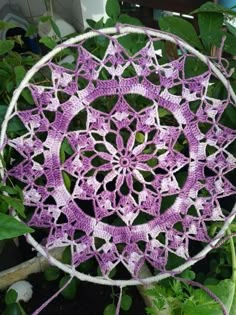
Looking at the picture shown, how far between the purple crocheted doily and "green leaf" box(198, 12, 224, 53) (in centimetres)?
6

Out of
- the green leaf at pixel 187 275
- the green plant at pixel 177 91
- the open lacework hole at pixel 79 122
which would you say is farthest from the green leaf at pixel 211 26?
the green leaf at pixel 187 275

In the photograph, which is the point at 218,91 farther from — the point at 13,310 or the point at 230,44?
the point at 13,310

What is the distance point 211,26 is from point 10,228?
426 mm

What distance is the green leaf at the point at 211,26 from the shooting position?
0.62 m

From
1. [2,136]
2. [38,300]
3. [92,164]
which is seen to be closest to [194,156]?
[92,164]

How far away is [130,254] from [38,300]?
265mm

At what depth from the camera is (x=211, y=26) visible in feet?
2.05

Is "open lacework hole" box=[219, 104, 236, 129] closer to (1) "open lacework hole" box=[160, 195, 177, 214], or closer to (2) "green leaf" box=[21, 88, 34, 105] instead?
(1) "open lacework hole" box=[160, 195, 177, 214]

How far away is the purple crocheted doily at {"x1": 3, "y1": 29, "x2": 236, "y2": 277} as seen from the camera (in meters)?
0.59

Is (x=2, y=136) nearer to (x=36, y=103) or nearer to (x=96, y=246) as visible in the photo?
(x=36, y=103)

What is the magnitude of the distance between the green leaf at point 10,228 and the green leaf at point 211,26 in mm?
399

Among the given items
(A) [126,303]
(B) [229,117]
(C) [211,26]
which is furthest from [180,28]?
(A) [126,303]

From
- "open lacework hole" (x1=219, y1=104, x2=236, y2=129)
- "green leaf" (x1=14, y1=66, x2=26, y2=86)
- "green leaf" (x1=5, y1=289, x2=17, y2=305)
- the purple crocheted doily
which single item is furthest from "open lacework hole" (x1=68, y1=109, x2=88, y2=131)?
"green leaf" (x1=5, y1=289, x2=17, y2=305)

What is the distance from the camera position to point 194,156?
2.01 ft
